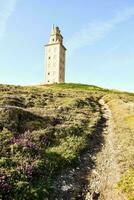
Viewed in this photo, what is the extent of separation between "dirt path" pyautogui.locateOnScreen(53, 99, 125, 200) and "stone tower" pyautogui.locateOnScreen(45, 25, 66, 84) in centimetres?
13125

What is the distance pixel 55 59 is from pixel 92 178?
475 ft

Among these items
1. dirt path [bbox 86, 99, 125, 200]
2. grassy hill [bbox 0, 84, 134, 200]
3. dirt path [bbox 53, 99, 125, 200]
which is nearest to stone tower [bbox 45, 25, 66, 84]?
grassy hill [bbox 0, 84, 134, 200]

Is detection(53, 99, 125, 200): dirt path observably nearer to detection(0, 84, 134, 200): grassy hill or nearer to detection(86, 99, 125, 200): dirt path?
detection(86, 99, 125, 200): dirt path

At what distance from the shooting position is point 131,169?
22.6 m

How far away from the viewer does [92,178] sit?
69.2 feet

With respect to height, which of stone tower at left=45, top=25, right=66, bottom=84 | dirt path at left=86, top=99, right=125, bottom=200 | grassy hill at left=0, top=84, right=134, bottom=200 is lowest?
dirt path at left=86, top=99, right=125, bottom=200

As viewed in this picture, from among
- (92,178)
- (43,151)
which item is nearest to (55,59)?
(43,151)

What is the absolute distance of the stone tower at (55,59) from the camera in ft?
523

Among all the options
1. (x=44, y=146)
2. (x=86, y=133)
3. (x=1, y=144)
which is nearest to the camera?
(x=1, y=144)

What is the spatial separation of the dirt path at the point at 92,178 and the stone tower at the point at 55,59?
431 feet

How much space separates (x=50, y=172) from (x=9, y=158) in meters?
2.83

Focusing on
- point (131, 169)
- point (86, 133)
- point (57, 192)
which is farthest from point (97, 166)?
point (86, 133)

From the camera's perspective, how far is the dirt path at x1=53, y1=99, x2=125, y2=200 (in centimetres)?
1841

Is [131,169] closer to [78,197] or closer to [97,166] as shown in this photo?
[97,166]
